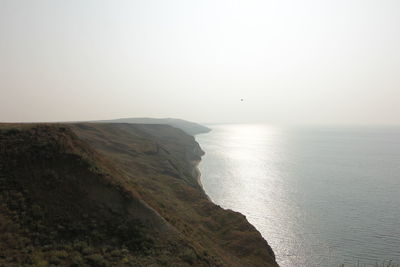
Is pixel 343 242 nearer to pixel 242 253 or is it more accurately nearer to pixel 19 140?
pixel 242 253

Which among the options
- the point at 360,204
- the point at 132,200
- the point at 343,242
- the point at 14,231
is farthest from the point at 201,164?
the point at 14,231

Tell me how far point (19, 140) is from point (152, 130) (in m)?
162

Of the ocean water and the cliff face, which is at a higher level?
the cliff face

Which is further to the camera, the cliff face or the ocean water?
the ocean water

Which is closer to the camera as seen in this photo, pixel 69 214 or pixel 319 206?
pixel 69 214

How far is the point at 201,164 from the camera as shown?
139750mm

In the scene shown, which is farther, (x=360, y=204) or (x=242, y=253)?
(x=360, y=204)

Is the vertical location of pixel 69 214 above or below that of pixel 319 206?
above

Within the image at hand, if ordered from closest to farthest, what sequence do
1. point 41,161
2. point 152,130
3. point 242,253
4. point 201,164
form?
point 41,161 < point 242,253 < point 201,164 < point 152,130

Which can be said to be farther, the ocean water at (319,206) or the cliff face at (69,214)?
the ocean water at (319,206)

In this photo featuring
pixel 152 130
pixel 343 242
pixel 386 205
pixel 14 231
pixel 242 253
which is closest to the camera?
pixel 14 231

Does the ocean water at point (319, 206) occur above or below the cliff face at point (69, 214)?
below

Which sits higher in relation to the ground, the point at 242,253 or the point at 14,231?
the point at 14,231

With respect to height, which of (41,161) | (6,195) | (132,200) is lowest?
(132,200)
